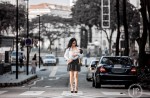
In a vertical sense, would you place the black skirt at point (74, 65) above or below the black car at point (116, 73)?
above

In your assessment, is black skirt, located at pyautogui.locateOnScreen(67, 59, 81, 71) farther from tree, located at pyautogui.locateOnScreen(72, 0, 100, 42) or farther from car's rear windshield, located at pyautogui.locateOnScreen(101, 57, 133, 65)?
tree, located at pyautogui.locateOnScreen(72, 0, 100, 42)

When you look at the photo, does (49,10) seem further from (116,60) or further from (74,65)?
(74,65)

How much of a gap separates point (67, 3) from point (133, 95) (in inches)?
6233

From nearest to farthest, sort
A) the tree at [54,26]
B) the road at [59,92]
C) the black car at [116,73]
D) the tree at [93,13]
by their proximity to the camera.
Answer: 1. the road at [59,92]
2. the black car at [116,73]
3. the tree at [93,13]
4. the tree at [54,26]

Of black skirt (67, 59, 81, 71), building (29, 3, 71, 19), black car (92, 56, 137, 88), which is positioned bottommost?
black car (92, 56, 137, 88)

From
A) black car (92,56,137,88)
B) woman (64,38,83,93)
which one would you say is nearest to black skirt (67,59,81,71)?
woman (64,38,83,93)

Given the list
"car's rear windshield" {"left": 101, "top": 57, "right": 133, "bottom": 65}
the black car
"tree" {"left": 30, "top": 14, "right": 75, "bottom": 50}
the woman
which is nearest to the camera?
the woman

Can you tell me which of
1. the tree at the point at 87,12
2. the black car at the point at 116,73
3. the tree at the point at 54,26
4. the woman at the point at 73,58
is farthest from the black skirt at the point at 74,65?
the tree at the point at 54,26

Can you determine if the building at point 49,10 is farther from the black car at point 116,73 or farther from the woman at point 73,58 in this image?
the woman at point 73,58

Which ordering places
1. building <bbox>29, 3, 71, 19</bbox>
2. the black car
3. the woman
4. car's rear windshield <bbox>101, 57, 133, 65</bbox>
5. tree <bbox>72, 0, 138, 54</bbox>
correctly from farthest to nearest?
building <bbox>29, 3, 71, 19</bbox> < tree <bbox>72, 0, 138, 54</bbox> < car's rear windshield <bbox>101, 57, 133, 65</bbox> < the black car < the woman

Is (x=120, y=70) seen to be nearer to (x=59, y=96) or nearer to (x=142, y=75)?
(x=142, y=75)

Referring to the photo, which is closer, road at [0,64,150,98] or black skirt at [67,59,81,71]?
black skirt at [67,59,81,71]

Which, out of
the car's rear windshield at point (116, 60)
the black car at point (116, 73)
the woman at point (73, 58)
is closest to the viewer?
the woman at point (73, 58)

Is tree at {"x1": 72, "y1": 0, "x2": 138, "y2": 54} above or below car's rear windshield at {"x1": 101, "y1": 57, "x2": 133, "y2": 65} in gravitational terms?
above
